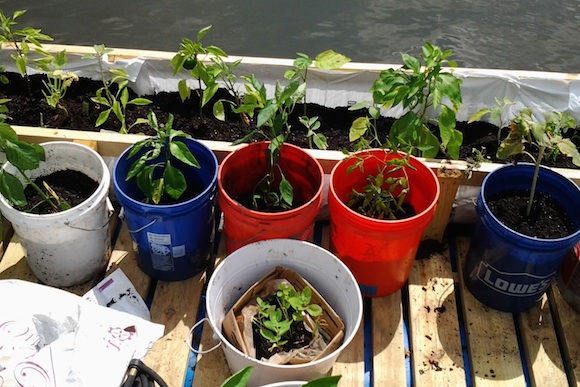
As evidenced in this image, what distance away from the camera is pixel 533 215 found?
186 centimetres

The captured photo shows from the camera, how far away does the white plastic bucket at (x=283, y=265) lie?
1.69 metres

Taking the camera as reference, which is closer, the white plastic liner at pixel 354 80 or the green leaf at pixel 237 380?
the green leaf at pixel 237 380

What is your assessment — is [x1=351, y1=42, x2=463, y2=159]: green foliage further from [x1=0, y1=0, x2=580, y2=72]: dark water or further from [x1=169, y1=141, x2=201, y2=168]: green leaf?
[x1=0, y1=0, x2=580, y2=72]: dark water

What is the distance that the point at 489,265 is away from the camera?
6.06 ft

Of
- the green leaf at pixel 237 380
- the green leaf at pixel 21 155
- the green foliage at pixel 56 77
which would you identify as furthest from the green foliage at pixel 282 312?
the green foliage at pixel 56 77

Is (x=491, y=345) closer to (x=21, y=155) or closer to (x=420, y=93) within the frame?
(x=420, y=93)

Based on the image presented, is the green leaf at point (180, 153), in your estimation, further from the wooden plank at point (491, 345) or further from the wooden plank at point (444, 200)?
the wooden plank at point (491, 345)

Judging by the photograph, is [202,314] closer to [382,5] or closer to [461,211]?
[461,211]

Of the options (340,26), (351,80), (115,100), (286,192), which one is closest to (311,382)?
(286,192)

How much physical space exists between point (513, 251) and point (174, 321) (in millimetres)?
1057

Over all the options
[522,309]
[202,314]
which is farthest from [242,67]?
[522,309]

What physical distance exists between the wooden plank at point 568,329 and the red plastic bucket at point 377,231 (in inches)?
19.5

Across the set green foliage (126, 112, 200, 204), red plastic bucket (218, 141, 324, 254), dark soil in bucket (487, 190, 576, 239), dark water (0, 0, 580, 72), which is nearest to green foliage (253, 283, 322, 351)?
red plastic bucket (218, 141, 324, 254)

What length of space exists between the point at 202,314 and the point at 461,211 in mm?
991
